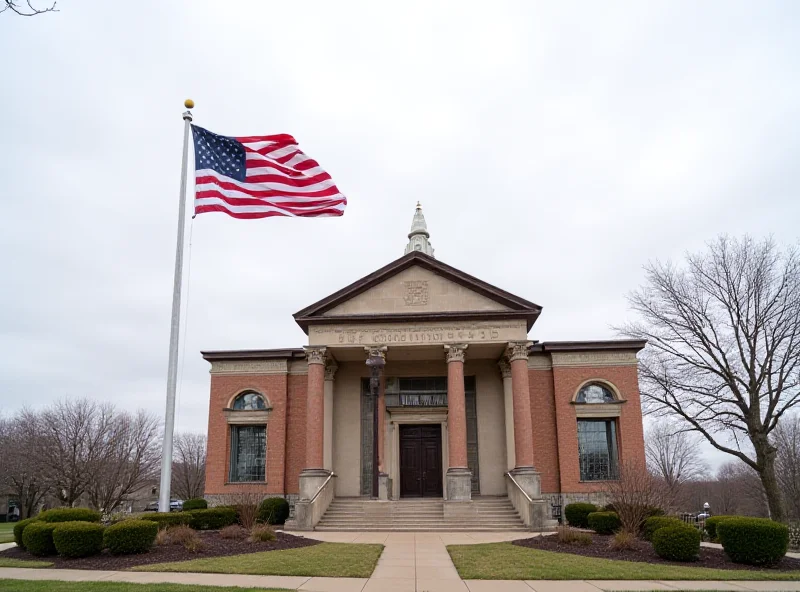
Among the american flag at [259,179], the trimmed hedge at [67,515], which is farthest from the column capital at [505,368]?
the trimmed hedge at [67,515]

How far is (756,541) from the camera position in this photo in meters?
13.0

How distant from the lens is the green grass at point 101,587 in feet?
31.7

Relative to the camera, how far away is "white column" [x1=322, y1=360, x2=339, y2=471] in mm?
25812

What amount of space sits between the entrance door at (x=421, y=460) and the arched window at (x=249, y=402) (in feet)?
22.8

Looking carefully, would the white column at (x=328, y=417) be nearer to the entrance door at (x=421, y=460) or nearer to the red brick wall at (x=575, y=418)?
the entrance door at (x=421, y=460)

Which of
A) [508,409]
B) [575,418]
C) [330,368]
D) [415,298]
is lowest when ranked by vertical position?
[575,418]

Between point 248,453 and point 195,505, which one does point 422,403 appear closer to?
point 248,453

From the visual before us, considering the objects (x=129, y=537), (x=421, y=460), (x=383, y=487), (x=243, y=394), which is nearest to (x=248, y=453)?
(x=243, y=394)

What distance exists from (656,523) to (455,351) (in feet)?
34.6

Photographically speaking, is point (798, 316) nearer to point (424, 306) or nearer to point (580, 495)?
point (580, 495)

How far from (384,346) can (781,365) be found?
17.9 meters

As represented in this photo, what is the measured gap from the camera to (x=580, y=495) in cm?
2567

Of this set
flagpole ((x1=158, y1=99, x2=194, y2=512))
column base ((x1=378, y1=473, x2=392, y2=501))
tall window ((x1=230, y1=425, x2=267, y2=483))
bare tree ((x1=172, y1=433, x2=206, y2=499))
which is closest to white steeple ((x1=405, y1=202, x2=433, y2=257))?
tall window ((x1=230, y1=425, x2=267, y2=483))

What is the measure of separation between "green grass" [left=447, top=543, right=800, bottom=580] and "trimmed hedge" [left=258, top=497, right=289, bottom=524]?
1190 centimetres
